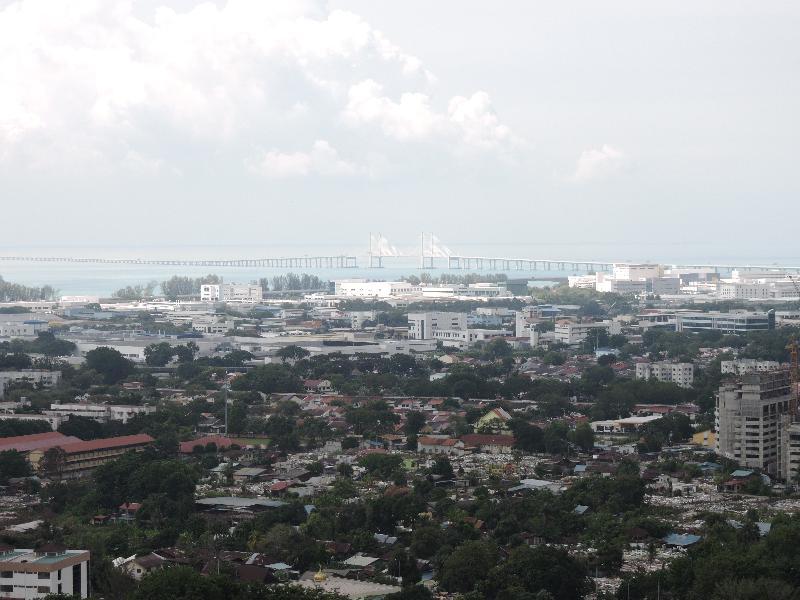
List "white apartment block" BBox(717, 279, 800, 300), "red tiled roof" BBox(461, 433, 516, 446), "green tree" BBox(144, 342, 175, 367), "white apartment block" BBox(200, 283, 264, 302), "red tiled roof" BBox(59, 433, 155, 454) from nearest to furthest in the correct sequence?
"red tiled roof" BBox(59, 433, 155, 454)
"red tiled roof" BBox(461, 433, 516, 446)
"green tree" BBox(144, 342, 175, 367)
"white apartment block" BBox(717, 279, 800, 300)
"white apartment block" BBox(200, 283, 264, 302)

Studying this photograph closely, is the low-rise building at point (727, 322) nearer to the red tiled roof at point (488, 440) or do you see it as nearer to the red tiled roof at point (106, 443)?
the red tiled roof at point (488, 440)

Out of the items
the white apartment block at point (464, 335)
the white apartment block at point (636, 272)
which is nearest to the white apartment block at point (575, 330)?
the white apartment block at point (464, 335)

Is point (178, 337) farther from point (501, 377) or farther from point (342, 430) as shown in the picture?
point (342, 430)

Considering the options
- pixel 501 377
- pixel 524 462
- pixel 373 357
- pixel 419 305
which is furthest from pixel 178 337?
pixel 524 462

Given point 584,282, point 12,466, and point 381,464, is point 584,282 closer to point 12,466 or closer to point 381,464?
point 381,464

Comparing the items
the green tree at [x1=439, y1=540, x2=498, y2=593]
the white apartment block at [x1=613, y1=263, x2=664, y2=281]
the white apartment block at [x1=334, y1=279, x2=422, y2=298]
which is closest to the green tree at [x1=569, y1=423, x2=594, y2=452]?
the green tree at [x1=439, y1=540, x2=498, y2=593]

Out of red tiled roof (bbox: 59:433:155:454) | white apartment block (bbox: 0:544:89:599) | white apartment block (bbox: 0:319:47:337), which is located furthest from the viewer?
white apartment block (bbox: 0:319:47:337)

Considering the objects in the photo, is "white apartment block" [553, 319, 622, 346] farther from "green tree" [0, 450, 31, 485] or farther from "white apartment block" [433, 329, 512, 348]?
"green tree" [0, 450, 31, 485]
